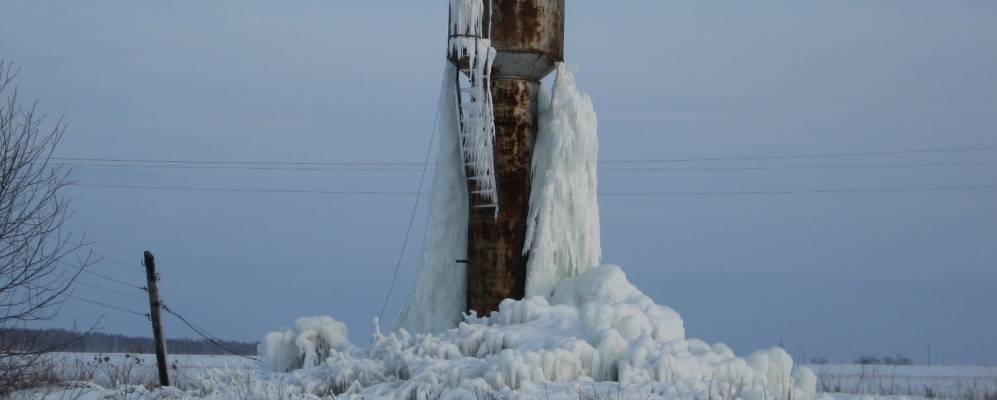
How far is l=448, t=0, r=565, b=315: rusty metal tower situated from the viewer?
771 inches

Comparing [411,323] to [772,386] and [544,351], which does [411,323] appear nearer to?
[544,351]

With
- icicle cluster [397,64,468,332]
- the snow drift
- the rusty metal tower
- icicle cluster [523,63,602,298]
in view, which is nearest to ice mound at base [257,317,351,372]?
the snow drift

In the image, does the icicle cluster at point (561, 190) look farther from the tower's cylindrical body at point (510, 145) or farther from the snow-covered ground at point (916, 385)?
the snow-covered ground at point (916, 385)

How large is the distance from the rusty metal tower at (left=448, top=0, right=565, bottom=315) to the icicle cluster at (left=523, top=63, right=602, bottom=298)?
0.89 ft

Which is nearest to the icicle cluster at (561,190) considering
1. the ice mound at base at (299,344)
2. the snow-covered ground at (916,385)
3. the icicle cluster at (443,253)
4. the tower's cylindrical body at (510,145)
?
the tower's cylindrical body at (510,145)

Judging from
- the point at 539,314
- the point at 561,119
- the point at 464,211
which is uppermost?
the point at 561,119

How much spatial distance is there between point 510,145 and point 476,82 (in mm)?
1369

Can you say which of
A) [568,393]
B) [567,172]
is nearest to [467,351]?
[568,393]

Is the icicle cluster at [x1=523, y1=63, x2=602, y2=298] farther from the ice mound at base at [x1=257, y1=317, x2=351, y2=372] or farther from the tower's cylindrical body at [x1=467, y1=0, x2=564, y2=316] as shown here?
the ice mound at base at [x1=257, y1=317, x2=351, y2=372]

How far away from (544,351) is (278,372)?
5.62m

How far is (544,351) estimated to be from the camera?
51.6 feet

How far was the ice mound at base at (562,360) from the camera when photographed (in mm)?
15117

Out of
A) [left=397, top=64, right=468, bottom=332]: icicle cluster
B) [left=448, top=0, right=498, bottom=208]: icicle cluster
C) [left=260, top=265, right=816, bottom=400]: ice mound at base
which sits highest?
[left=448, top=0, right=498, bottom=208]: icicle cluster

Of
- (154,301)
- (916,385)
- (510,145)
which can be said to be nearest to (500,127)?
(510,145)
